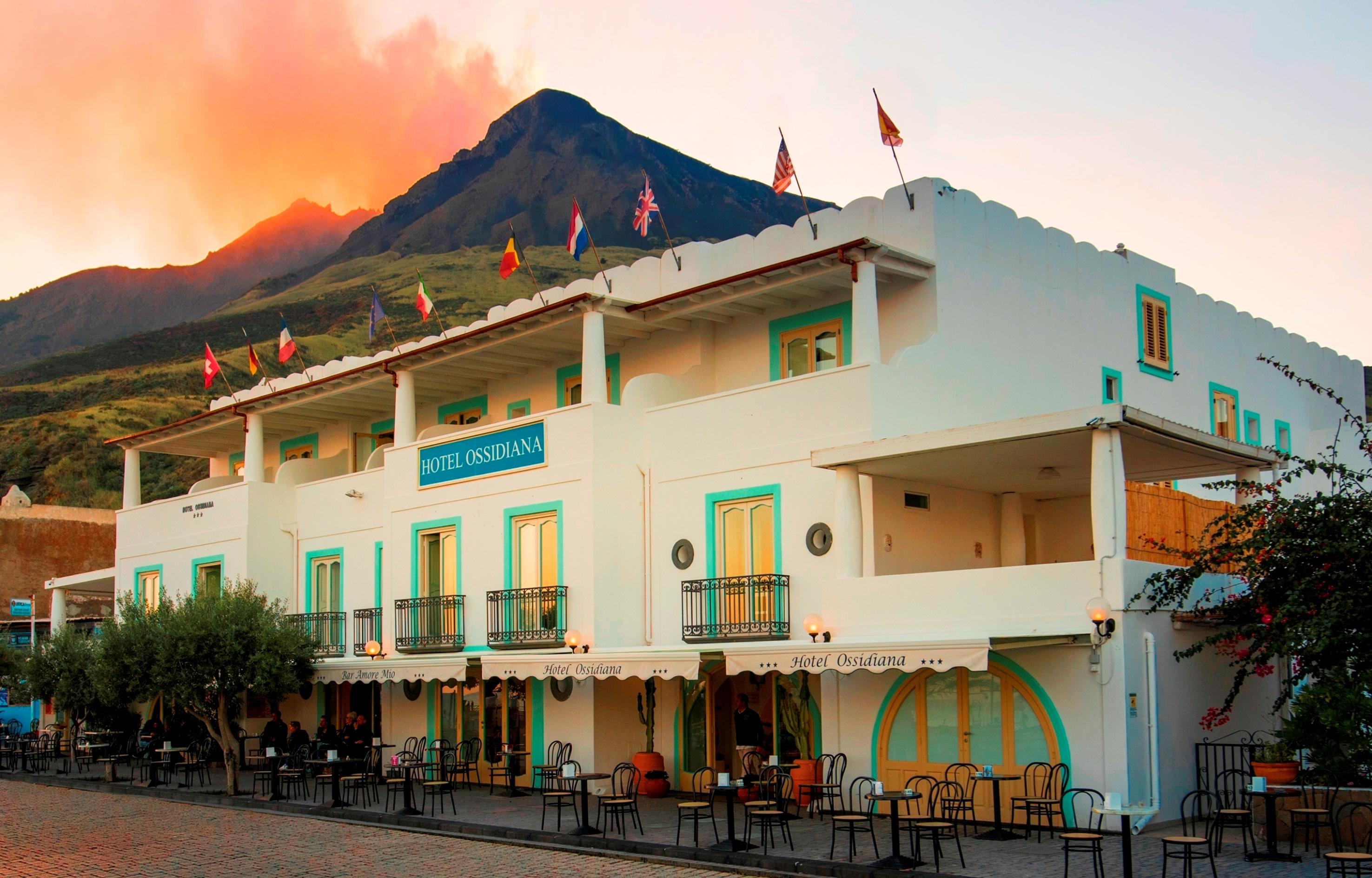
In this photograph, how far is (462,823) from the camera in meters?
18.6

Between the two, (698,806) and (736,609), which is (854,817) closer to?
(698,806)

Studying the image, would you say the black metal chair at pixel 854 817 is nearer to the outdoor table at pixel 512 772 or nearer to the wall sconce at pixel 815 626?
the wall sconce at pixel 815 626

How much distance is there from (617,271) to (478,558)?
6121 millimetres

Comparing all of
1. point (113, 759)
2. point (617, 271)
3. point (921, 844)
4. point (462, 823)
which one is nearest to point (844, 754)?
point (921, 844)

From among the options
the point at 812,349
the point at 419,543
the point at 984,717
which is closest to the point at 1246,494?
the point at 984,717

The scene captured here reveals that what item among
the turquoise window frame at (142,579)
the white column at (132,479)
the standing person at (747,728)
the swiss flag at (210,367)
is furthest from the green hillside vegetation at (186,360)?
the standing person at (747,728)

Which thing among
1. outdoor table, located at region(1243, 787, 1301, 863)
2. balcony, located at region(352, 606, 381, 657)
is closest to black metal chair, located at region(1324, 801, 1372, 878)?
outdoor table, located at region(1243, 787, 1301, 863)

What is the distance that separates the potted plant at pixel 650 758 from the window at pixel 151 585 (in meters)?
16.4

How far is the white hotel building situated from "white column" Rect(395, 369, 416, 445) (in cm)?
5

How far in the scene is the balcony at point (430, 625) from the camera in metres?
24.4

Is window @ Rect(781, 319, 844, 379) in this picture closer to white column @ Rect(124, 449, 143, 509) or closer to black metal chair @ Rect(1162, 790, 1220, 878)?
black metal chair @ Rect(1162, 790, 1220, 878)

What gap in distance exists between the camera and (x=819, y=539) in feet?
64.6

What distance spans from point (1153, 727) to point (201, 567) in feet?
76.7

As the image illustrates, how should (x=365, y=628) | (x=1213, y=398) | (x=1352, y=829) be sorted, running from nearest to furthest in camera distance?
1. (x=1352, y=829)
2. (x=1213, y=398)
3. (x=365, y=628)
